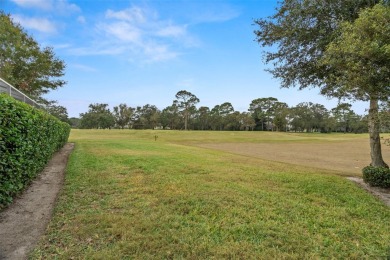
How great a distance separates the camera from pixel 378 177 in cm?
757

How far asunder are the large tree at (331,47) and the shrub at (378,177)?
1358mm

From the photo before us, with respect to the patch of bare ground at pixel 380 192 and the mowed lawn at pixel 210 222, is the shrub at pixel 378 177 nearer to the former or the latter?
the patch of bare ground at pixel 380 192

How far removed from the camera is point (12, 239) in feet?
10.3

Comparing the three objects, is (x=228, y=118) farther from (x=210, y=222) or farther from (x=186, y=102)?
(x=210, y=222)

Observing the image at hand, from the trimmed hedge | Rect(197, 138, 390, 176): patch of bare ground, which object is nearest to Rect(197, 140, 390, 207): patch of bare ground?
Rect(197, 138, 390, 176): patch of bare ground

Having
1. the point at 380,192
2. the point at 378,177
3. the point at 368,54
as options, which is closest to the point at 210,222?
the point at 368,54

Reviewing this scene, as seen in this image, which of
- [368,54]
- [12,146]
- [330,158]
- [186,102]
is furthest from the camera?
[186,102]

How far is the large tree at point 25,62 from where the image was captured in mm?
18925

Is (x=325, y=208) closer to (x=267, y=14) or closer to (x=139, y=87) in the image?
(x=267, y=14)

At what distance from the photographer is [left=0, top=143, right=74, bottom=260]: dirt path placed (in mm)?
2936

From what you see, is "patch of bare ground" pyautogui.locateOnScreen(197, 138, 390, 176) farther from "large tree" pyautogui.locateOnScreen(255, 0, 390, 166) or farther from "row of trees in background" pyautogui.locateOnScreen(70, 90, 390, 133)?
A: "row of trees in background" pyautogui.locateOnScreen(70, 90, 390, 133)

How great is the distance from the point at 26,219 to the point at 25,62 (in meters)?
22.2

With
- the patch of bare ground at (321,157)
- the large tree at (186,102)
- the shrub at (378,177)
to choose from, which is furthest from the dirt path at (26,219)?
the large tree at (186,102)

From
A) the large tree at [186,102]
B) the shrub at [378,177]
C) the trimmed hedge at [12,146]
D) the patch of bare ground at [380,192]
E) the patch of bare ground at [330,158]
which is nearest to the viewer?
the trimmed hedge at [12,146]
